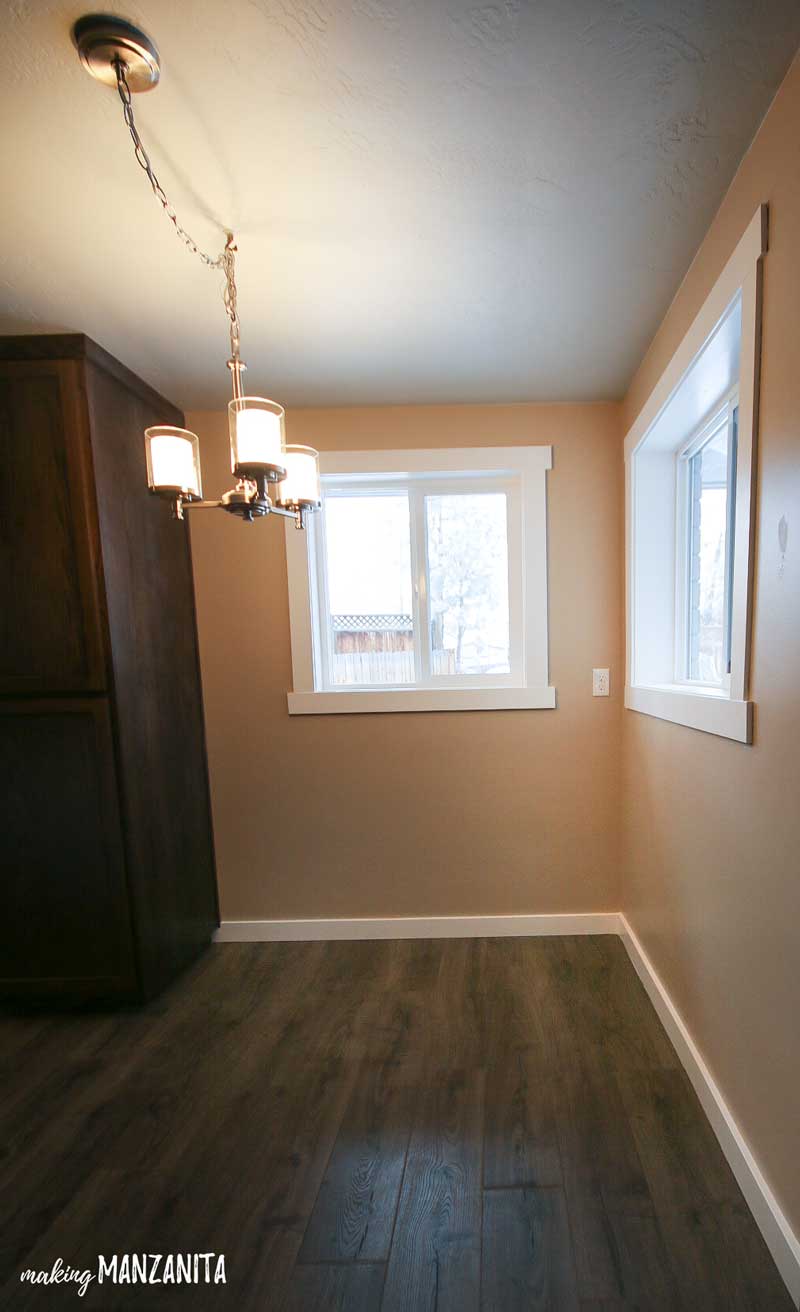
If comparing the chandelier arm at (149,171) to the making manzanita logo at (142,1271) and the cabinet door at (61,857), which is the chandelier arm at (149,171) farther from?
the making manzanita logo at (142,1271)

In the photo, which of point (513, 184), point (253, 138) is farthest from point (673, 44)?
point (253, 138)

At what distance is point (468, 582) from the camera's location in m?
2.19

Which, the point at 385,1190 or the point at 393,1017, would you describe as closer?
the point at 385,1190

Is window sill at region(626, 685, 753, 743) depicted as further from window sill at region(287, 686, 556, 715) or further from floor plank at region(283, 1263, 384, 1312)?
floor plank at region(283, 1263, 384, 1312)

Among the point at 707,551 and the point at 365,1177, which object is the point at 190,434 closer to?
the point at 707,551

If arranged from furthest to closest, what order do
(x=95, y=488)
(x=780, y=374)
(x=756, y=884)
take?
(x=95, y=488) → (x=756, y=884) → (x=780, y=374)

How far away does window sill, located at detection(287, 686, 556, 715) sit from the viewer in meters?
2.06

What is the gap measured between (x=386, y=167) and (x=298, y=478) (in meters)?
0.71

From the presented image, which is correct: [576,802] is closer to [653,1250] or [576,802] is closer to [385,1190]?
[653,1250]

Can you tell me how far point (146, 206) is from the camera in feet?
3.67

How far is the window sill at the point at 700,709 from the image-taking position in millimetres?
1100

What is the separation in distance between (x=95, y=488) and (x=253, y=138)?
1.04 m

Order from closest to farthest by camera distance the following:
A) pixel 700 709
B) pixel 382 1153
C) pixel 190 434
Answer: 1. pixel 190 434
2. pixel 382 1153
3. pixel 700 709

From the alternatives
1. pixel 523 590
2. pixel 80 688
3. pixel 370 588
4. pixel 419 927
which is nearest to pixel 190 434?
pixel 80 688
